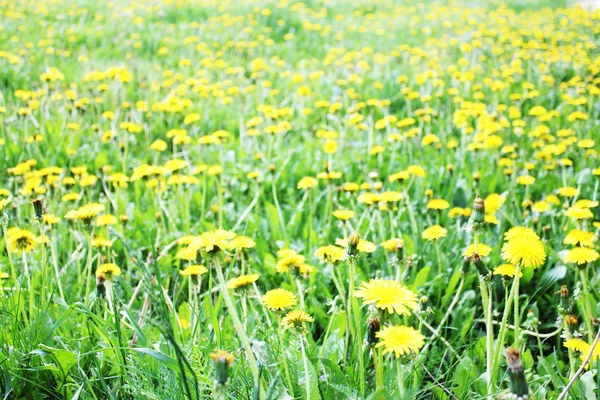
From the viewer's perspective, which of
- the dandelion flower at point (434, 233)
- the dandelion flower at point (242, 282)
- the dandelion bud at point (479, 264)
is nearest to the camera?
the dandelion bud at point (479, 264)

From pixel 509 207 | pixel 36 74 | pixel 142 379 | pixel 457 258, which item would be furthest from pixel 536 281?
pixel 36 74

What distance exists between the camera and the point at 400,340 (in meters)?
1.05

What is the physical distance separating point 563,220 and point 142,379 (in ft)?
5.86

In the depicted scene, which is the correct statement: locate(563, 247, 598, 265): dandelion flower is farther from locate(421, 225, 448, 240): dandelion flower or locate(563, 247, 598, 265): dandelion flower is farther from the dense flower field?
locate(421, 225, 448, 240): dandelion flower

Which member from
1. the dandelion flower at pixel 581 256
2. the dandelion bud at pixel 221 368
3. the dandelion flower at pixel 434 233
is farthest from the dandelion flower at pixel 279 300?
the dandelion flower at pixel 581 256

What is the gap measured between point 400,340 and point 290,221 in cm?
136

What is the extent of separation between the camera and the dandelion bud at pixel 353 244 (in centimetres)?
125

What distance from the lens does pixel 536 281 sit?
2.02m

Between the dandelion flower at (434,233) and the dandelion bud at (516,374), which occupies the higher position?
the dandelion bud at (516,374)

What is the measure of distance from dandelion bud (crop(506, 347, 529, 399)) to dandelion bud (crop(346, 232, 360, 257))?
0.47 meters

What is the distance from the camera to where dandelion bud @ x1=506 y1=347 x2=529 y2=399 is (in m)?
0.83

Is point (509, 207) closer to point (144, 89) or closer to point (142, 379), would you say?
point (142, 379)

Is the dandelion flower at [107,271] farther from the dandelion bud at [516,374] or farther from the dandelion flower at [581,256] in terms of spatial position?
the dandelion flower at [581,256]

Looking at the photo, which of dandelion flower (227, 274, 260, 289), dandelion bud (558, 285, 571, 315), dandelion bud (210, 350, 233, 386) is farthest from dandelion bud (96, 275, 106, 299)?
dandelion bud (558, 285, 571, 315)
